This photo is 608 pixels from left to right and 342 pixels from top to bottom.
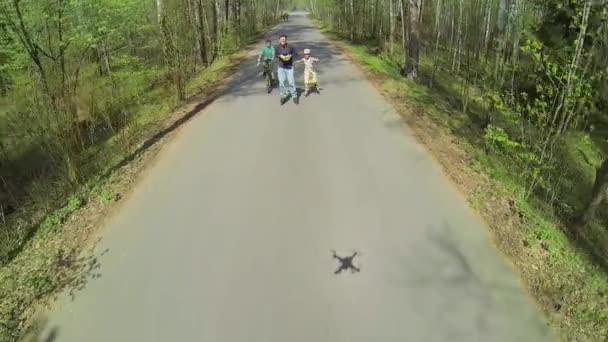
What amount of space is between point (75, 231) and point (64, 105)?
290 centimetres

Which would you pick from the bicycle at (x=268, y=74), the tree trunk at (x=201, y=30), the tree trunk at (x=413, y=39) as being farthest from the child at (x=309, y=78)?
the tree trunk at (x=201, y=30)

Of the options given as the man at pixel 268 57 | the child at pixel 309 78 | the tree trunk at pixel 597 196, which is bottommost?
the tree trunk at pixel 597 196

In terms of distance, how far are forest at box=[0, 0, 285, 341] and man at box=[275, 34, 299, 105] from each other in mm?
3277

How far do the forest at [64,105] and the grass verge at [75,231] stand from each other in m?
0.03

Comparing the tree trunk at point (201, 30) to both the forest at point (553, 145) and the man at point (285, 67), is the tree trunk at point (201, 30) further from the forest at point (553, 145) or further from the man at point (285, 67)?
the man at point (285, 67)

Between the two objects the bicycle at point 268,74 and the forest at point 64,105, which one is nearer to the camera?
the forest at point 64,105

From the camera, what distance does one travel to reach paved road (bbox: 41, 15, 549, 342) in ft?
18.8

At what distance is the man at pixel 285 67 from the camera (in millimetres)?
12602

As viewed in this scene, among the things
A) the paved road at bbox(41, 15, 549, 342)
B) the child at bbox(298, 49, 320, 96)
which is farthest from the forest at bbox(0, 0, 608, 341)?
the child at bbox(298, 49, 320, 96)

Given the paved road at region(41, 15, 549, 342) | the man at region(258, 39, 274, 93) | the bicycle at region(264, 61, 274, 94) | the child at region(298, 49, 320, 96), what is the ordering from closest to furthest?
the paved road at region(41, 15, 549, 342)
the child at region(298, 49, 320, 96)
the man at region(258, 39, 274, 93)
the bicycle at region(264, 61, 274, 94)

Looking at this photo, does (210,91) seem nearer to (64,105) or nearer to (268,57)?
(268,57)

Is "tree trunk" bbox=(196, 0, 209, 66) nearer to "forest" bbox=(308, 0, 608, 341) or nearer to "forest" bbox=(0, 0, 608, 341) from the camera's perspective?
"forest" bbox=(0, 0, 608, 341)

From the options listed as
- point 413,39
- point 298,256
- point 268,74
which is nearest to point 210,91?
point 268,74

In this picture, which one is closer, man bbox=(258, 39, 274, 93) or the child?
the child
